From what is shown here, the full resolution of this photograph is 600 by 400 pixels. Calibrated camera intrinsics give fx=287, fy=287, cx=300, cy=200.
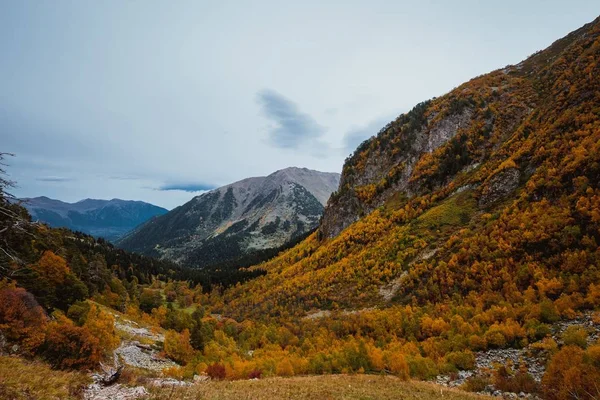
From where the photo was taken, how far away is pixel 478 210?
221 ft

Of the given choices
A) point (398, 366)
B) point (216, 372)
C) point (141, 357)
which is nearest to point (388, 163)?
point (398, 366)

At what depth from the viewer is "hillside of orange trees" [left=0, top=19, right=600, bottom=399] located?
82.3 ft

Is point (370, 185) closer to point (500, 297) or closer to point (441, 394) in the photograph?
point (500, 297)

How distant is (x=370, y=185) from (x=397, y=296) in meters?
67.2

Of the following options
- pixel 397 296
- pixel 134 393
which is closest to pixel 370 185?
pixel 397 296

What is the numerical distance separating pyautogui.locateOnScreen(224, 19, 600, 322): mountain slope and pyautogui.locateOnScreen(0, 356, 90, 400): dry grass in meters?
41.8

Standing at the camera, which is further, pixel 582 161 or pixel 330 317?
pixel 330 317

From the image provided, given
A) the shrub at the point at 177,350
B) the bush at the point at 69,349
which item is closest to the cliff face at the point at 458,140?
the shrub at the point at 177,350

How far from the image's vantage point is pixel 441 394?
21.5 metres

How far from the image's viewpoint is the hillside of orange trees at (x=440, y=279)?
82.3 ft

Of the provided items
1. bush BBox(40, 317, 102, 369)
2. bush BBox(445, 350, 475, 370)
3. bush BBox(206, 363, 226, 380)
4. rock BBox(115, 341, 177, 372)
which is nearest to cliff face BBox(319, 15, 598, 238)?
bush BBox(445, 350, 475, 370)

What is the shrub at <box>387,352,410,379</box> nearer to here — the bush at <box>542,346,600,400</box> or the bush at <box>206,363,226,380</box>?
the bush at <box>542,346,600,400</box>

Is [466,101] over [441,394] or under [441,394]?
over

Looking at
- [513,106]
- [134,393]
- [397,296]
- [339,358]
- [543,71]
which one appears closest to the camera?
[134,393]
